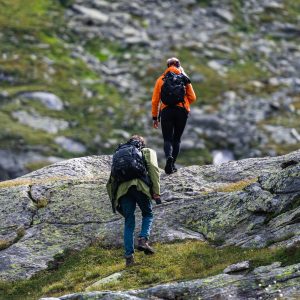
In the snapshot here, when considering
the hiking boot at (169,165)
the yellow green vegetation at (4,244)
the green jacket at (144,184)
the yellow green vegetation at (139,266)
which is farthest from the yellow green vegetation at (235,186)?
the yellow green vegetation at (4,244)

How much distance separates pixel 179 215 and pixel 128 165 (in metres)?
4.03

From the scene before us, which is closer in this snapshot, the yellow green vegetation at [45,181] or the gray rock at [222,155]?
the yellow green vegetation at [45,181]

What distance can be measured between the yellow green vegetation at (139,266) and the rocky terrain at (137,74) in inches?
1672

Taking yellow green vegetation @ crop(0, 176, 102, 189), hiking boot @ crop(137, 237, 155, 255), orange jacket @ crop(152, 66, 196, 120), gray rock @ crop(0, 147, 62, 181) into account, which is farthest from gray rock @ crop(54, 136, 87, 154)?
hiking boot @ crop(137, 237, 155, 255)

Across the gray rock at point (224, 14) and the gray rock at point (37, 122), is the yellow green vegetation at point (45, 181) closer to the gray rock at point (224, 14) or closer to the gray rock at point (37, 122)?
the gray rock at point (37, 122)

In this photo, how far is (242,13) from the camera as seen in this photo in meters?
90.7

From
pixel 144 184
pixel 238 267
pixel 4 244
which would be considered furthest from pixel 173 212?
pixel 238 267

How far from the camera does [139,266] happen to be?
1898 centimetres

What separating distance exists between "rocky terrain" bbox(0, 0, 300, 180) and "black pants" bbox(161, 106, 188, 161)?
39.0 meters

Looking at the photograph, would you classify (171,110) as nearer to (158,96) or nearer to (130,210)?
(158,96)

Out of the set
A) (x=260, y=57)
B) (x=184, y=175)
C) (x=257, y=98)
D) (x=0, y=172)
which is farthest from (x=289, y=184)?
(x=260, y=57)

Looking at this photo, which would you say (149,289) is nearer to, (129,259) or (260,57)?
(129,259)

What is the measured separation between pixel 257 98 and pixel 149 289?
61570 mm

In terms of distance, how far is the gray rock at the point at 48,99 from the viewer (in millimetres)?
72375
